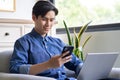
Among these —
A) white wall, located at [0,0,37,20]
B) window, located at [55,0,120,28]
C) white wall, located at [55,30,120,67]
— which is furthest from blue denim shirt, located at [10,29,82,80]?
white wall, located at [0,0,37,20]

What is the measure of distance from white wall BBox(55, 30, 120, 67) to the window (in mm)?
187

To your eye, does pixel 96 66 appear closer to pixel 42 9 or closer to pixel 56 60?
pixel 56 60

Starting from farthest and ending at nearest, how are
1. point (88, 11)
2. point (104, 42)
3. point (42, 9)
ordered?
point (88, 11) < point (104, 42) < point (42, 9)

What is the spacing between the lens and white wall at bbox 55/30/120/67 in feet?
9.71

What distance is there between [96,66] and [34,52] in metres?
0.44

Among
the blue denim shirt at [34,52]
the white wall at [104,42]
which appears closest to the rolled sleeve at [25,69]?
the blue denim shirt at [34,52]

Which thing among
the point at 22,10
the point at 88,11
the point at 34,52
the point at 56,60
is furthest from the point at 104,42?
the point at 56,60

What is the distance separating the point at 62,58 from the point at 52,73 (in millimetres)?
298

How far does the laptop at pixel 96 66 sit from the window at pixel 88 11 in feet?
4.55

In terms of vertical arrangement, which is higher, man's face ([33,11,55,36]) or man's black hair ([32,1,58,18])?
man's black hair ([32,1,58,18])

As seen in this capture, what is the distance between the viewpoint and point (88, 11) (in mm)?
3424

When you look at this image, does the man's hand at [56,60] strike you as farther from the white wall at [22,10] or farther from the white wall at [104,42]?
the white wall at [22,10]

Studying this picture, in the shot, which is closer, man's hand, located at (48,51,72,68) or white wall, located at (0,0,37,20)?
man's hand, located at (48,51,72,68)

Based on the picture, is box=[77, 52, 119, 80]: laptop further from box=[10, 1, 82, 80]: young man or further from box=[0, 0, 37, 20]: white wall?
box=[0, 0, 37, 20]: white wall
